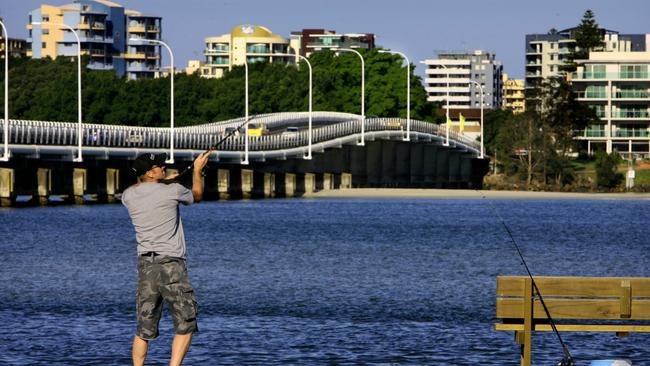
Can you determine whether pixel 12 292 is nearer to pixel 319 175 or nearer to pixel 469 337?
pixel 469 337

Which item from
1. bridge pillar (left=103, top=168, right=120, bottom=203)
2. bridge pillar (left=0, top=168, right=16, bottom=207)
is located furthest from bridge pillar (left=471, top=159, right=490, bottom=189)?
bridge pillar (left=0, top=168, right=16, bottom=207)

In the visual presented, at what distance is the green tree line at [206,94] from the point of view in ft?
554

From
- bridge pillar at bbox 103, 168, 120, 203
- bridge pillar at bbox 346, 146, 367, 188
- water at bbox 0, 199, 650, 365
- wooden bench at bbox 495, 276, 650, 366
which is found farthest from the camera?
bridge pillar at bbox 346, 146, 367, 188

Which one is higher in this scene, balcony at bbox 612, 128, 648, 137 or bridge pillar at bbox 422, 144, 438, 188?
balcony at bbox 612, 128, 648, 137

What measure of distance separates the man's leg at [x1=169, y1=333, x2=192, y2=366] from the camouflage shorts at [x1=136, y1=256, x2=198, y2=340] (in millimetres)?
59

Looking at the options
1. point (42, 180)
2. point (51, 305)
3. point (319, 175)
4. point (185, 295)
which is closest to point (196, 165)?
point (185, 295)

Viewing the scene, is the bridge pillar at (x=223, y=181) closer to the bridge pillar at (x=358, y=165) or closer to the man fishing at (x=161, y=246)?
the bridge pillar at (x=358, y=165)

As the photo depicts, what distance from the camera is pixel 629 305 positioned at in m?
22.1

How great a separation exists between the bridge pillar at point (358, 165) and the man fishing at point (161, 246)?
116m

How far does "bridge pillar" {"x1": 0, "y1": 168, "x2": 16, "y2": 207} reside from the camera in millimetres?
89688

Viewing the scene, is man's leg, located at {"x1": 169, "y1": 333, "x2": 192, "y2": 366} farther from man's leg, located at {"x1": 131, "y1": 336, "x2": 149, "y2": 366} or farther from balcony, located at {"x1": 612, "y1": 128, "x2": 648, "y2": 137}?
balcony, located at {"x1": 612, "y1": 128, "x2": 648, "y2": 137}

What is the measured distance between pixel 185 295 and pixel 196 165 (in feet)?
5.10

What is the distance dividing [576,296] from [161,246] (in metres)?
5.55

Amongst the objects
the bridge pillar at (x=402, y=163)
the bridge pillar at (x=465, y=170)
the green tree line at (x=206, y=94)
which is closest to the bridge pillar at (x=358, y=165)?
the bridge pillar at (x=402, y=163)
